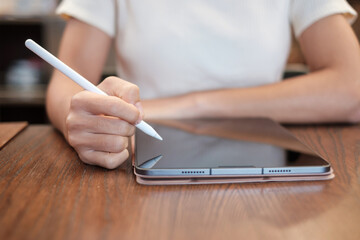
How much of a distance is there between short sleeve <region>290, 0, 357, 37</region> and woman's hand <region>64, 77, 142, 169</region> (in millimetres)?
A: 490

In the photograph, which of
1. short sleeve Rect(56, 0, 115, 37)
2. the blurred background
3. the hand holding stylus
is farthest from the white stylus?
the blurred background

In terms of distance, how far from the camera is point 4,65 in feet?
6.98

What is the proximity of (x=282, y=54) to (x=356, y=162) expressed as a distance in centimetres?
43

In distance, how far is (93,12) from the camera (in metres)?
0.78

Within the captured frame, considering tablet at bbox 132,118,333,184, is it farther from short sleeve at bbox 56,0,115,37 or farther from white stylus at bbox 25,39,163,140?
short sleeve at bbox 56,0,115,37

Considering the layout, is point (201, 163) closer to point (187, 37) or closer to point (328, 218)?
point (328, 218)

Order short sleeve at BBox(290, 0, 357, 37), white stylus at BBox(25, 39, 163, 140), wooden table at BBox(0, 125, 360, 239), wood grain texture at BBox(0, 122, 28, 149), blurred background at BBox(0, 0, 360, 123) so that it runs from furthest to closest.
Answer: blurred background at BBox(0, 0, 360, 123) < short sleeve at BBox(290, 0, 357, 37) < wood grain texture at BBox(0, 122, 28, 149) < white stylus at BBox(25, 39, 163, 140) < wooden table at BBox(0, 125, 360, 239)

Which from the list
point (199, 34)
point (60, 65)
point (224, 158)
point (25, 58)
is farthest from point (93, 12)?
point (25, 58)

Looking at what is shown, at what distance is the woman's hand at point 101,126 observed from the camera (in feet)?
1.37

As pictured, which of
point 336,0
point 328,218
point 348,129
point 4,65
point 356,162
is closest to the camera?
point 328,218

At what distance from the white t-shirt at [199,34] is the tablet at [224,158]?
294mm

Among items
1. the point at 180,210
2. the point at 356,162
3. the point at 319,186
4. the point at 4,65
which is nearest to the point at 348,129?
the point at 356,162

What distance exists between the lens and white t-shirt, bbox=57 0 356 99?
31.4 inches

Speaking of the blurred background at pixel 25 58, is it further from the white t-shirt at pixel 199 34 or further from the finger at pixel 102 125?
the finger at pixel 102 125
